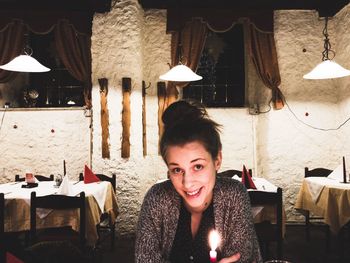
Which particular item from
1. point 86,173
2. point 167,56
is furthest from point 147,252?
point 167,56

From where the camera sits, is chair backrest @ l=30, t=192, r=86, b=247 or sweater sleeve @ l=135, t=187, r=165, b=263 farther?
chair backrest @ l=30, t=192, r=86, b=247

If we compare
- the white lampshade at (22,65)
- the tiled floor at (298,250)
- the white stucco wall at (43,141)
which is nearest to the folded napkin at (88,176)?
the tiled floor at (298,250)

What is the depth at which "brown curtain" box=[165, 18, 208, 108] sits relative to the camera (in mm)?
5930

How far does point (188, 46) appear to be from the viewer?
5.96 metres

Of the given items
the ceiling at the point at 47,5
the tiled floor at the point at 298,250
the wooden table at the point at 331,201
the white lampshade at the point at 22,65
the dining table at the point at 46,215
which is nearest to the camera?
the dining table at the point at 46,215

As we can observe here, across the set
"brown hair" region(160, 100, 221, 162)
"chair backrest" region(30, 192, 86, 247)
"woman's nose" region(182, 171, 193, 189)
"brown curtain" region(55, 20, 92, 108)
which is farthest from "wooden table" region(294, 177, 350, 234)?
"brown curtain" region(55, 20, 92, 108)

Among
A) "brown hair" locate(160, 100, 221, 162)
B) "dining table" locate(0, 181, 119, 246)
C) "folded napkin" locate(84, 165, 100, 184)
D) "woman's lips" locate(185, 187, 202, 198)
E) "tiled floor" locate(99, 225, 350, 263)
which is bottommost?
"tiled floor" locate(99, 225, 350, 263)

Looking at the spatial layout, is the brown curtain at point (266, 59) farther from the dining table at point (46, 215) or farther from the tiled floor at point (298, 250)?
the dining table at point (46, 215)

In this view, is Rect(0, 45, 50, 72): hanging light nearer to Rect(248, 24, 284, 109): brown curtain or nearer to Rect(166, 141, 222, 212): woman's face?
Rect(166, 141, 222, 212): woman's face

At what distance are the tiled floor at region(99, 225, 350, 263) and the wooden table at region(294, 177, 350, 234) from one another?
0.50 meters

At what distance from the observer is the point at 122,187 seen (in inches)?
216

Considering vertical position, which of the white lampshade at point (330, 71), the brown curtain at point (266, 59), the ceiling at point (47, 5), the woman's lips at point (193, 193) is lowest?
the woman's lips at point (193, 193)

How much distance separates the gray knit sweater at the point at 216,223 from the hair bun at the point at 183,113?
1.02ft

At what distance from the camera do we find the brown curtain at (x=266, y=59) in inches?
233
